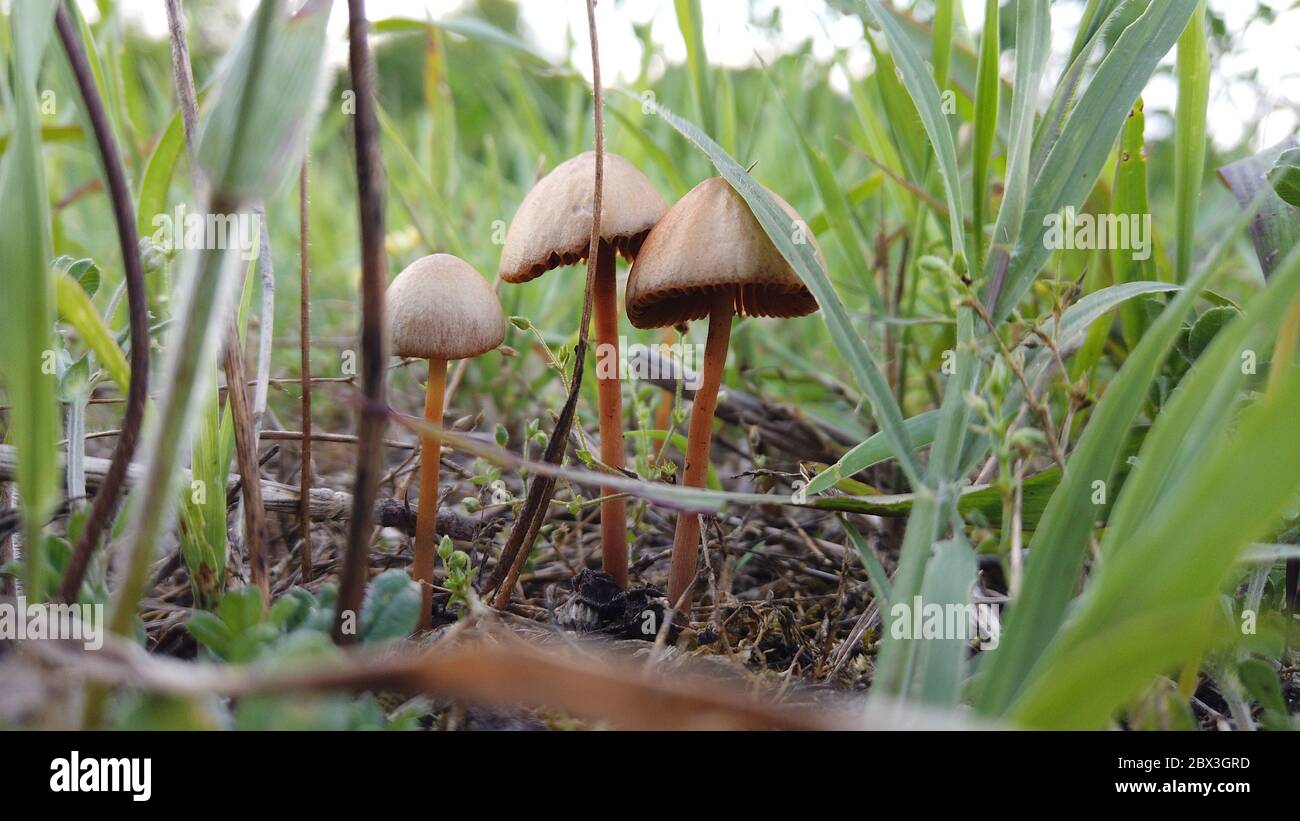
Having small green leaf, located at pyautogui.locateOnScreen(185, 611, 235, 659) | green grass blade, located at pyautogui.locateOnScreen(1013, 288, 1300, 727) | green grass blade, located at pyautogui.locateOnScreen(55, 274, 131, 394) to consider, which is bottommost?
small green leaf, located at pyautogui.locateOnScreen(185, 611, 235, 659)

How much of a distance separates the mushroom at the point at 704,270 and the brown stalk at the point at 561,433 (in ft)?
0.36

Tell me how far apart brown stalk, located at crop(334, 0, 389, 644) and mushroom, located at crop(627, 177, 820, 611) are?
0.58m

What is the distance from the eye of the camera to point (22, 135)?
0.94 meters

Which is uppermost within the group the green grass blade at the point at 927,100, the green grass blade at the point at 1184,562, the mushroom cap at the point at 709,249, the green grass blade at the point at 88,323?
the green grass blade at the point at 927,100

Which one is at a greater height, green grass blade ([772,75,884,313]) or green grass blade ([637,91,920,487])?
green grass blade ([772,75,884,313])

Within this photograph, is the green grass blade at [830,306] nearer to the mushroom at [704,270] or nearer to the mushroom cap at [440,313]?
the mushroom at [704,270]

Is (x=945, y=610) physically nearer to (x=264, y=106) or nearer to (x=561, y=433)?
(x=561, y=433)

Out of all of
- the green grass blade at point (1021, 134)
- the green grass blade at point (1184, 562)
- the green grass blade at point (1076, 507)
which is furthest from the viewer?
the green grass blade at point (1021, 134)

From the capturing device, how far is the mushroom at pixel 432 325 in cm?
140

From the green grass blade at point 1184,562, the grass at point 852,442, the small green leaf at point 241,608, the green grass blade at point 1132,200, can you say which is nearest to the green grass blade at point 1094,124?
the grass at point 852,442

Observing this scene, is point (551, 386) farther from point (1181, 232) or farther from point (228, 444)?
point (1181, 232)

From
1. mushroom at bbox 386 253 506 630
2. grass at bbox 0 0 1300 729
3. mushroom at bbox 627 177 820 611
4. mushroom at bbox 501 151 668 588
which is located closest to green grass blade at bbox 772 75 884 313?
grass at bbox 0 0 1300 729

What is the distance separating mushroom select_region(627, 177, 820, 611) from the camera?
4.28ft

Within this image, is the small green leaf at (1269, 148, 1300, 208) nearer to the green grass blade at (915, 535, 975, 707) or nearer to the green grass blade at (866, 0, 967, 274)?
the green grass blade at (866, 0, 967, 274)
